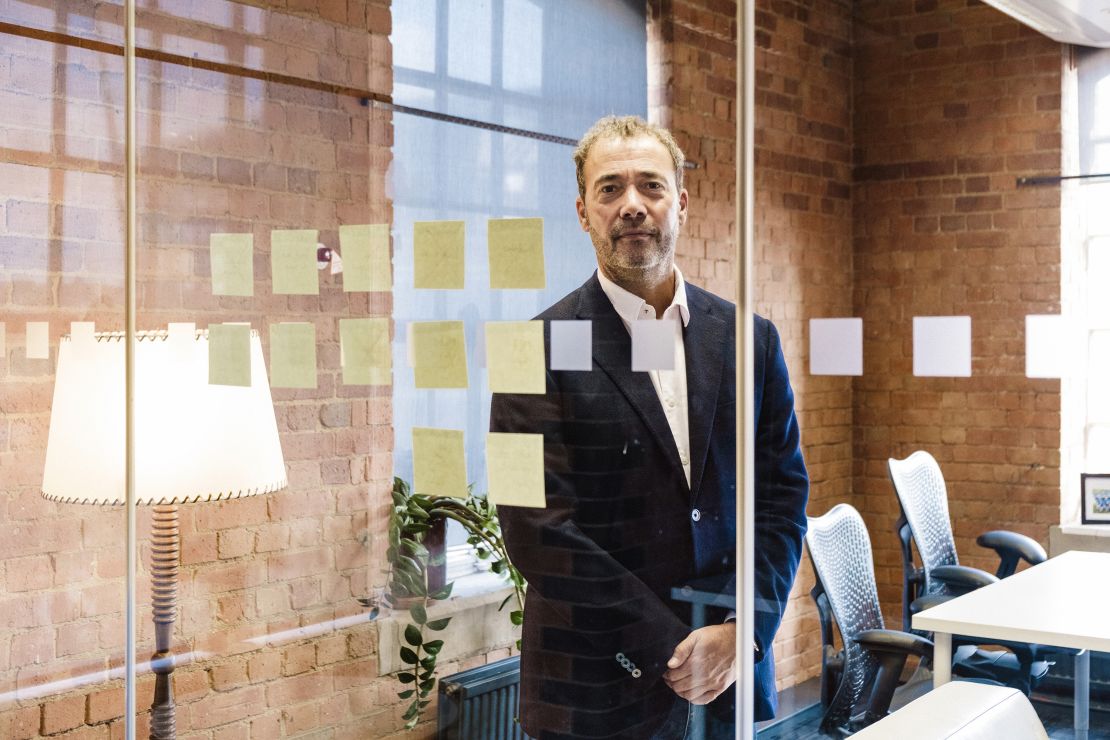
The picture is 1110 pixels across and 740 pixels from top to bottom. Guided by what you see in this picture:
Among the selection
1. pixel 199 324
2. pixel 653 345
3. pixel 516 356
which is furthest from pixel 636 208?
pixel 199 324

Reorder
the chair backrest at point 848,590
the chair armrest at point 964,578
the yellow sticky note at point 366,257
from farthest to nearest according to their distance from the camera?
1. the yellow sticky note at point 366,257
2. the chair backrest at point 848,590
3. the chair armrest at point 964,578

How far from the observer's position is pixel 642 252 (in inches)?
86.3

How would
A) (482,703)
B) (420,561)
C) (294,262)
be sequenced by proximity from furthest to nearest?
(294,262) → (420,561) → (482,703)

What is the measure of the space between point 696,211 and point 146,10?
1541 mm

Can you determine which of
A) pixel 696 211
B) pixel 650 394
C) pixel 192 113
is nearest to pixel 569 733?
pixel 650 394

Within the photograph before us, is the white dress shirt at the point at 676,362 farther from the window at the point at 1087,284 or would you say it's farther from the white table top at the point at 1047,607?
the window at the point at 1087,284

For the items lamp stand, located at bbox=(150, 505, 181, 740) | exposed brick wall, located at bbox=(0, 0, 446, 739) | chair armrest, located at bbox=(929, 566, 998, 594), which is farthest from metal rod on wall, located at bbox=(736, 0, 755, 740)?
lamp stand, located at bbox=(150, 505, 181, 740)

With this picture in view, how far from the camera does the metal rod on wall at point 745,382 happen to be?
2180mm

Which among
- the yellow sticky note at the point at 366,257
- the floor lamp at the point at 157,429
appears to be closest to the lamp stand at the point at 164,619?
the floor lamp at the point at 157,429

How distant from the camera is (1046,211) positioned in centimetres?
185

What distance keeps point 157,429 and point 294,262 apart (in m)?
0.55

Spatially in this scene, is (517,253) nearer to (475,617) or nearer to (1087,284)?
(475,617)

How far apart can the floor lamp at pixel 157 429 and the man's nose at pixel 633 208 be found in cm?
106

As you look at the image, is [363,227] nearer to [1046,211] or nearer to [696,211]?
[696,211]
